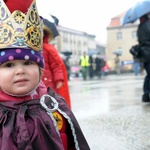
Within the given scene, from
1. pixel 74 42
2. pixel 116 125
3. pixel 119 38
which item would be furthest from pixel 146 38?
pixel 74 42

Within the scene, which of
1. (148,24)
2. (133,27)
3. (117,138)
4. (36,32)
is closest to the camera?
(36,32)

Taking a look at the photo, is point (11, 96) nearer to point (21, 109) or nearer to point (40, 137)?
point (21, 109)

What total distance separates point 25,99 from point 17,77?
0.13m

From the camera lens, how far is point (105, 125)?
462 cm

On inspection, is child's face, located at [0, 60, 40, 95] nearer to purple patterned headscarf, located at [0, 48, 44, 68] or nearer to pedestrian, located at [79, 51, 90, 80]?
purple patterned headscarf, located at [0, 48, 44, 68]

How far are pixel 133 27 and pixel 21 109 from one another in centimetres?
6542

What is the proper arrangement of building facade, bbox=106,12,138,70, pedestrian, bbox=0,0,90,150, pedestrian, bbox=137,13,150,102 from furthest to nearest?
building facade, bbox=106,12,138,70
pedestrian, bbox=137,13,150,102
pedestrian, bbox=0,0,90,150

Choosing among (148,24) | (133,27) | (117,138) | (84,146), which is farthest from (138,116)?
(133,27)

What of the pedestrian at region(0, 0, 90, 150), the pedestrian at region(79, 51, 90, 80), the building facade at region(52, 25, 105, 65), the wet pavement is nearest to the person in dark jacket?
the wet pavement

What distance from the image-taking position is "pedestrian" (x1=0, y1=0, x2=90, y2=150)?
5.85 ft

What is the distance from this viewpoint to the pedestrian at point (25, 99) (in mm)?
1782

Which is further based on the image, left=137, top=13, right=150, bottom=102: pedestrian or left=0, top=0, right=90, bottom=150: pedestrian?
left=137, top=13, right=150, bottom=102: pedestrian

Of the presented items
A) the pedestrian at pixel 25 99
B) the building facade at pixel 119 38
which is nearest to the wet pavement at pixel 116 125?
the pedestrian at pixel 25 99

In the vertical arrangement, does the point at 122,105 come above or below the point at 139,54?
below
